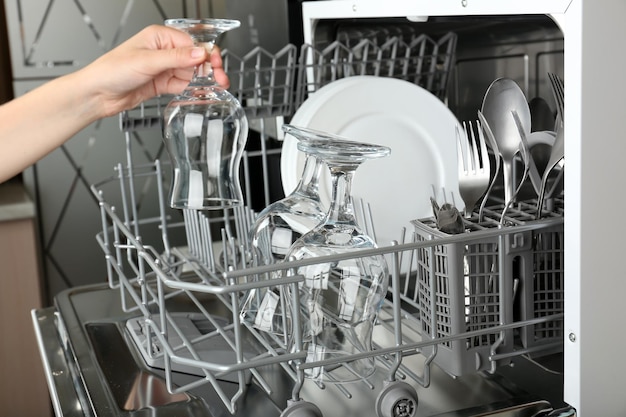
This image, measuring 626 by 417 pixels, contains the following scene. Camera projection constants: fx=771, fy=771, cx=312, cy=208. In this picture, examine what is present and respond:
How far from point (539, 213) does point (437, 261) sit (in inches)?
4.2

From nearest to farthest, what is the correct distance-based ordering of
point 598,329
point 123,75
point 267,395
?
point 598,329
point 267,395
point 123,75

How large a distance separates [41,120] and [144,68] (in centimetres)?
29

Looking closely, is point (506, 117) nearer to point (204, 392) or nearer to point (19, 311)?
point (204, 392)

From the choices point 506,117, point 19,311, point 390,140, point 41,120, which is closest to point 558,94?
point 506,117

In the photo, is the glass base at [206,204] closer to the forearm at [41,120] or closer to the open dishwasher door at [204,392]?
the open dishwasher door at [204,392]

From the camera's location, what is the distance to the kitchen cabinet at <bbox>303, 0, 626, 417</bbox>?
2.00 feet

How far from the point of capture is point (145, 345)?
0.90 m

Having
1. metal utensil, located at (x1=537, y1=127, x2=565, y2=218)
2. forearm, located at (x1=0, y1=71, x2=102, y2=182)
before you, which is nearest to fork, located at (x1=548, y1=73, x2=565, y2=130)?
metal utensil, located at (x1=537, y1=127, x2=565, y2=218)

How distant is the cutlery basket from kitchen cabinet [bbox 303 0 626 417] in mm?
52

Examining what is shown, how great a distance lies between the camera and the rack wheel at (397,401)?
653mm

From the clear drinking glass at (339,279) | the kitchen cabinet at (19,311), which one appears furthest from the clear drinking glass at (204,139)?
the kitchen cabinet at (19,311)

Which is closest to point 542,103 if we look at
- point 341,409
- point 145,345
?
point 341,409

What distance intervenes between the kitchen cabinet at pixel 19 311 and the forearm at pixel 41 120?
858mm

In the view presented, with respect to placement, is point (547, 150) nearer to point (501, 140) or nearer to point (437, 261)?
point (501, 140)
